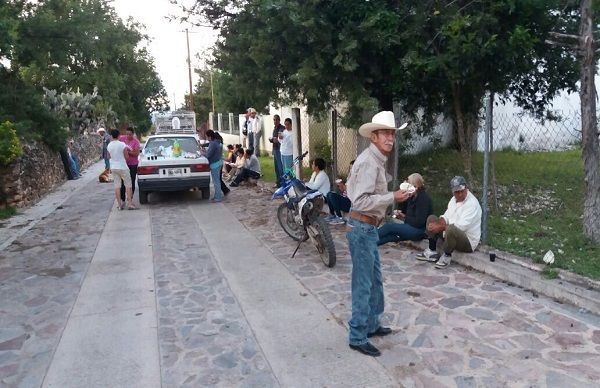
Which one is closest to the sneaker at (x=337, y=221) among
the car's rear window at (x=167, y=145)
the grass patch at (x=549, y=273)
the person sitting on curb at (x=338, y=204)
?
the person sitting on curb at (x=338, y=204)

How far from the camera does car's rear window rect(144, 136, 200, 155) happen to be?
39.1 feet

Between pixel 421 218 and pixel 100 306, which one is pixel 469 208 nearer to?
pixel 421 218

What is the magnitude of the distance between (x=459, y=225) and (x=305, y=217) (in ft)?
6.45

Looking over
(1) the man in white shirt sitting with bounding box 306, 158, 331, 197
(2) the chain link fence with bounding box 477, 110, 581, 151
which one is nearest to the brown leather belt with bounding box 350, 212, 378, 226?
(1) the man in white shirt sitting with bounding box 306, 158, 331, 197

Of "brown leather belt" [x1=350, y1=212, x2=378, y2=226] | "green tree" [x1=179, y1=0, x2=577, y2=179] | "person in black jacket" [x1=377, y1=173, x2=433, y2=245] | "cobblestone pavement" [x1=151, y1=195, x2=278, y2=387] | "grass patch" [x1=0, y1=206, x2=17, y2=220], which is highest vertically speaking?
"green tree" [x1=179, y1=0, x2=577, y2=179]

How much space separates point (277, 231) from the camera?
8.71 meters

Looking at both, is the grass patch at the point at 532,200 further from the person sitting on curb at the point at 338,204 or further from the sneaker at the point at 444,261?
the person sitting on curb at the point at 338,204

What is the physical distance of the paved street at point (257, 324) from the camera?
3.84 m

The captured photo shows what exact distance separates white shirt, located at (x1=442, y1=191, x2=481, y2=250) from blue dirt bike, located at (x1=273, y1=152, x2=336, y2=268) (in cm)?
150

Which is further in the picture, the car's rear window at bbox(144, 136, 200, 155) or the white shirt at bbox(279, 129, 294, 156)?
the white shirt at bbox(279, 129, 294, 156)

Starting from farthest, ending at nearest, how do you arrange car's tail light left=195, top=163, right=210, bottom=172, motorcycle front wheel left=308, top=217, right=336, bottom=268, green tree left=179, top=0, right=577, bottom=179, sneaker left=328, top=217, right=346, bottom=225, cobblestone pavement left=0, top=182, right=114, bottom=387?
car's tail light left=195, top=163, right=210, bottom=172, sneaker left=328, top=217, right=346, bottom=225, green tree left=179, top=0, right=577, bottom=179, motorcycle front wheel left=308, top=217, right=336, bottom=268, cobblestone pavement left=0, top=182, right=114, bottom=387

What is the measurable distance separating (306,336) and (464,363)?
1304mm

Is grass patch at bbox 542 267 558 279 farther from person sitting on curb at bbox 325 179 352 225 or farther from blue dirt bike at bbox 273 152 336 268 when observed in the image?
person sitting on curb at bbox 325 179 352 225

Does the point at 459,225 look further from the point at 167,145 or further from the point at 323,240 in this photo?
the point at 167,145
